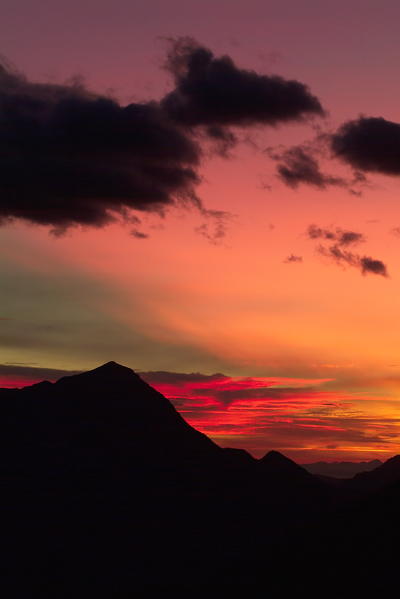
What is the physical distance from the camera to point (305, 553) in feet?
654

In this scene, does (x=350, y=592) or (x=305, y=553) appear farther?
(x=305, y=553)

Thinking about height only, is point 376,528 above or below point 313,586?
above

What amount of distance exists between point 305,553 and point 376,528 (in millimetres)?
18942

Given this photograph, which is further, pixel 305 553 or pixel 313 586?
pixel 305 553

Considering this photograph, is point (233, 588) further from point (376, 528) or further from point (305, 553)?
point (376, 528)

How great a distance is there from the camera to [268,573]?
653ft

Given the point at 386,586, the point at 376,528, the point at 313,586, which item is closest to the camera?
the point at 386,586

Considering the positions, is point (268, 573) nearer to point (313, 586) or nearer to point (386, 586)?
point (313, 586)

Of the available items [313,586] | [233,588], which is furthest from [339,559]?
[233,588]

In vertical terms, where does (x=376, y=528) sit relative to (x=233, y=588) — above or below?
above

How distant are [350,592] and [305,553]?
29359mm

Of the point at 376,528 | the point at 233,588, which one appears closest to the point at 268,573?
the point at 233,588

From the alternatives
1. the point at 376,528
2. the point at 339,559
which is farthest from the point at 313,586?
the point at 376,528

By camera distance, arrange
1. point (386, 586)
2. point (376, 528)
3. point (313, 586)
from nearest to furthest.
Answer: point (386, 586) < point (313, 586) < point (376, 528)
